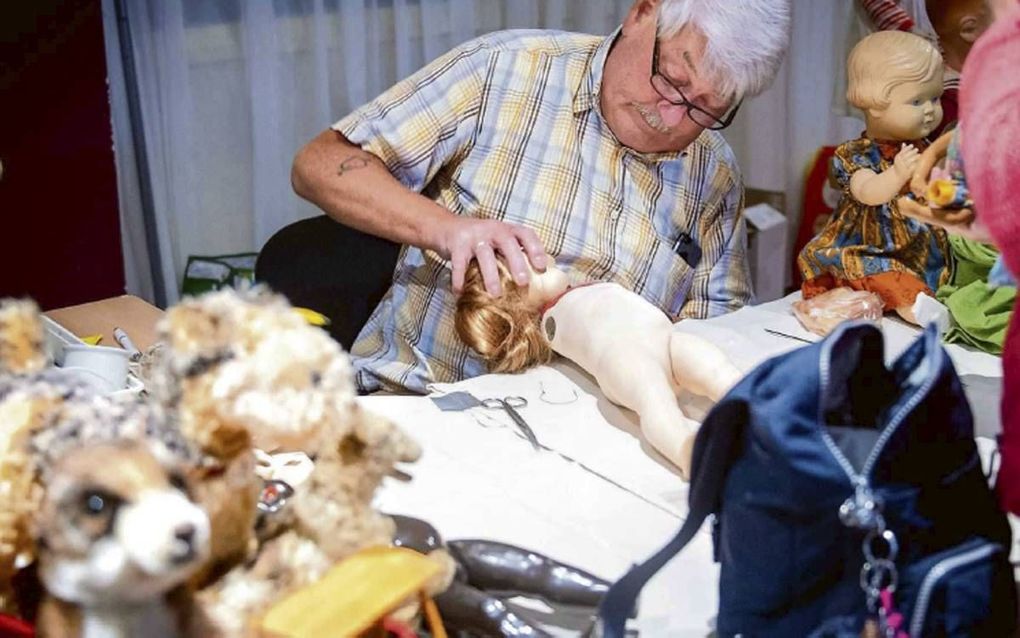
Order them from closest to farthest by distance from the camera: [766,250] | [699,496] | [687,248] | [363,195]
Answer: [699,496] → [363,195] → [687,248] → [766,250]

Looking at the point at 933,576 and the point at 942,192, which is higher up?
the point at 942,192

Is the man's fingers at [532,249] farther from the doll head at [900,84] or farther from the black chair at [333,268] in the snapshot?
the doll head at [900,84]

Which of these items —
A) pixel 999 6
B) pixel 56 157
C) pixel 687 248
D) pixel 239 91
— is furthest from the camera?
pixel 239 91

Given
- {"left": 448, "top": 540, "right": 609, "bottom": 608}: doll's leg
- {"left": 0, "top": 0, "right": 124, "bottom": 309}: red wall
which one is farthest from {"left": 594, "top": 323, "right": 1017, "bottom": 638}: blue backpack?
{"left": 0, "top": 0, "right": 124, "bottom": 309}: red wall

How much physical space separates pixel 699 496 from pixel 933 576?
0.56 feet

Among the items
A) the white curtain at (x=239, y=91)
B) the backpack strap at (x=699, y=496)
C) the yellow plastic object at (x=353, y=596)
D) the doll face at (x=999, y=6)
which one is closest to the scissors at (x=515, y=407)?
the backpack strap at (x=699, y=496)

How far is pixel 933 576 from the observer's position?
0.71m

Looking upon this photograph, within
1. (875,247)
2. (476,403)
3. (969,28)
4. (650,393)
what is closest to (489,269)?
(476,403)

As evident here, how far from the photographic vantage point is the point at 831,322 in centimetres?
158

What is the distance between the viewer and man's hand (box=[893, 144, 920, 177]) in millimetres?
1563

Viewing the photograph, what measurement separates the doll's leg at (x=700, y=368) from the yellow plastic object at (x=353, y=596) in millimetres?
608

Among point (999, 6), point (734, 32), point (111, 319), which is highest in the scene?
point (999, 6)

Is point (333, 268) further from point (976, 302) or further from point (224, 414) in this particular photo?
point (224, 414)

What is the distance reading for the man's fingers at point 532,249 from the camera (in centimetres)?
143
